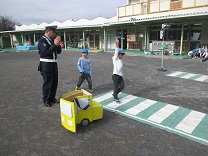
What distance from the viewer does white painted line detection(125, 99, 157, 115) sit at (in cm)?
441

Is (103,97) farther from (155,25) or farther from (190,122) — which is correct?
(155,25)

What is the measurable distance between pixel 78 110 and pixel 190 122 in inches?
94.3

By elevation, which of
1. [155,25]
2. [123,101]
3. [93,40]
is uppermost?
[155,25]

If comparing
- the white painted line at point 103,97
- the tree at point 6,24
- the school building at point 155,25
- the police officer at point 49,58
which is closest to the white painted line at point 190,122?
the white painted line at point 103,97

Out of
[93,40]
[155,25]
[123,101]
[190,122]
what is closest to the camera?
[190,122]

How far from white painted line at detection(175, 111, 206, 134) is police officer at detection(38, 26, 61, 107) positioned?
10.4 ft

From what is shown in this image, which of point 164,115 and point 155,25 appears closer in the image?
point 164,115

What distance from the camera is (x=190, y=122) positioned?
3.82 meters

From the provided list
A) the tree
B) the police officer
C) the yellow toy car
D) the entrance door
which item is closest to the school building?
the entrance door

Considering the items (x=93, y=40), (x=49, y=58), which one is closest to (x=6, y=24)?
(x=93, y=40)

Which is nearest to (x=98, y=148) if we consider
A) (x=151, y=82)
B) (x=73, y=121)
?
(x=73, y=121)

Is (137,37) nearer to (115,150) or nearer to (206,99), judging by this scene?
(206,99)

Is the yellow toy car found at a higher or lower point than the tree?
lower

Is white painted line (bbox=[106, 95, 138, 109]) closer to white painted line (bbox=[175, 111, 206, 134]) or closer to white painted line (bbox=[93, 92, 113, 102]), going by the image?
white painted line (bbox=[93, 92, 113, 102])
